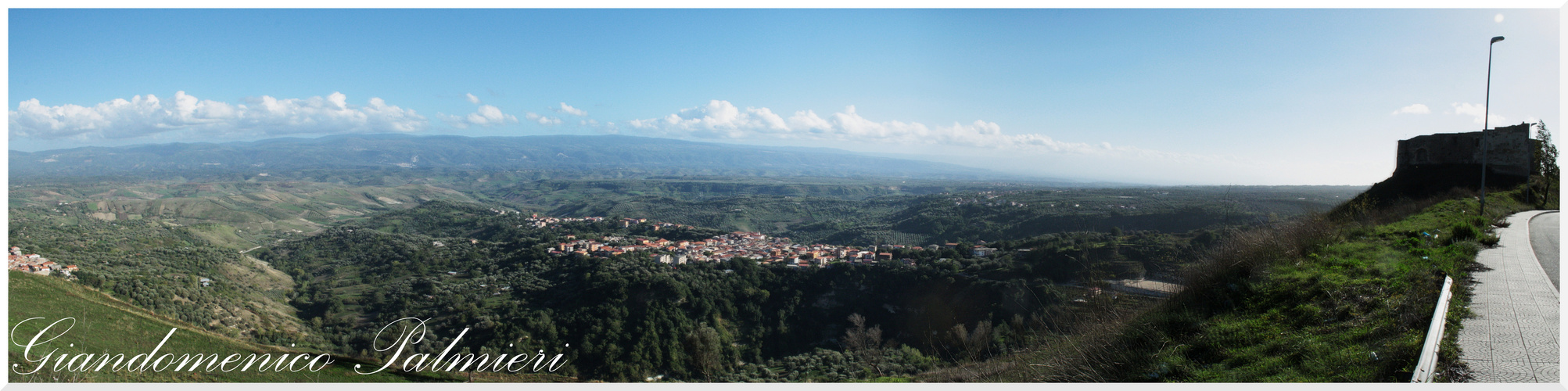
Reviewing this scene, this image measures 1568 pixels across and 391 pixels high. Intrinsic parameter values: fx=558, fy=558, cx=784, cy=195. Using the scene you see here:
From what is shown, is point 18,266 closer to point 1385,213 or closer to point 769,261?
point 769,261

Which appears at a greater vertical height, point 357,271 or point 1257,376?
point 1257,376

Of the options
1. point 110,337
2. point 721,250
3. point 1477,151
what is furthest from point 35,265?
point 1477,151

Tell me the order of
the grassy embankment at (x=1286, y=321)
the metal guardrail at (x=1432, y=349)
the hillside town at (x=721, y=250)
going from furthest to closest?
the hillside town at (x=721, y=250)
the grassy embankment at (x=1286, y=321)
the metal guardrail at (x=1432, y=349)

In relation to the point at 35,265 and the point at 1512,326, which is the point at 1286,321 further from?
the point at 35,265

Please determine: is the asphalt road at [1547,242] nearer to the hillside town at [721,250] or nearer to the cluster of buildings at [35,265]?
the hillside town at [721,250]

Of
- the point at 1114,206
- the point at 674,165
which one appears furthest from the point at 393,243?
the point at 674,165

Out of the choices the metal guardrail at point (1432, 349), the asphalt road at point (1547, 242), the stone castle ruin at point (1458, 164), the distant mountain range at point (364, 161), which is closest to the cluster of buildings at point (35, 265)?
the metal guardrail at point (1432, 349)

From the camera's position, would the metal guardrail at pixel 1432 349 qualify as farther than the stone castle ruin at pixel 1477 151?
No
